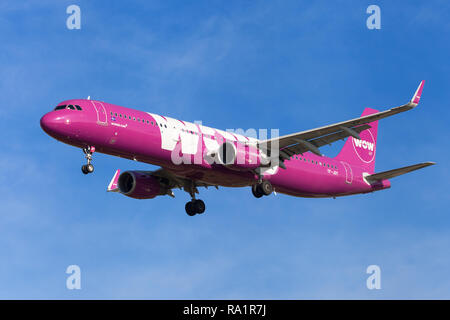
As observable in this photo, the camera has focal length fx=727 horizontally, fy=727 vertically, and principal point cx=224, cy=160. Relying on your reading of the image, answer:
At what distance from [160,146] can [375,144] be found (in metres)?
20.9

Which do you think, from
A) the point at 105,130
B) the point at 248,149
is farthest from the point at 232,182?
the point at 105,130

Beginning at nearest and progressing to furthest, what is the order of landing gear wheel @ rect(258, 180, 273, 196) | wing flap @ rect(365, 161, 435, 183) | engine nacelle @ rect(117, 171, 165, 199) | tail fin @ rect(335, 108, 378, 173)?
wing flap @ rect(365, 161, 435, 183), landing gear wheel @ rect(258, 180, 273, 196), engine nacelle @ rect(117, 171, 165, 199), tail fin @ rect(335, 108, 378, 173)

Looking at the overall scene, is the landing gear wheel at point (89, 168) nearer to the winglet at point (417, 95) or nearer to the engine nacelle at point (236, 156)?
the engine nacelle at point (236, 156)

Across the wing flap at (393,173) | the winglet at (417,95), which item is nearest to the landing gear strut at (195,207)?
the wing flap at (393,173)

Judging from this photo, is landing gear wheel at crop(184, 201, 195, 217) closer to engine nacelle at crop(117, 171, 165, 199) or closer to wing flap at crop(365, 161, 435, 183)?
engine nacelle at crop(117, 171, 165, 199)

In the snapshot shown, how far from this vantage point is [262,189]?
145 feet

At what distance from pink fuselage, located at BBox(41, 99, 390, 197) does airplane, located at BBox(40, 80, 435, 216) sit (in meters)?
0.05

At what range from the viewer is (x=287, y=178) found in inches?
1809

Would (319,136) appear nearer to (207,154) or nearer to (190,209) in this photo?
(207,154)

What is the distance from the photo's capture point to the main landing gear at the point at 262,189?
44250 mm

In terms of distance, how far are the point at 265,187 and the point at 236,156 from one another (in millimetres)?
3439

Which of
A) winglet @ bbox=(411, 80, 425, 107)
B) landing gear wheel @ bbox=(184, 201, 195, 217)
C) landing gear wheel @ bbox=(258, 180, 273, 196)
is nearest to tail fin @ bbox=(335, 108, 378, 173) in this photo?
landing gear wheel @ bbox=(258, 180, 273, 196)

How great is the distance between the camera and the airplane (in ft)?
128

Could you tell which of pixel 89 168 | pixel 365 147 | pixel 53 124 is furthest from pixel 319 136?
pixel 53 124
